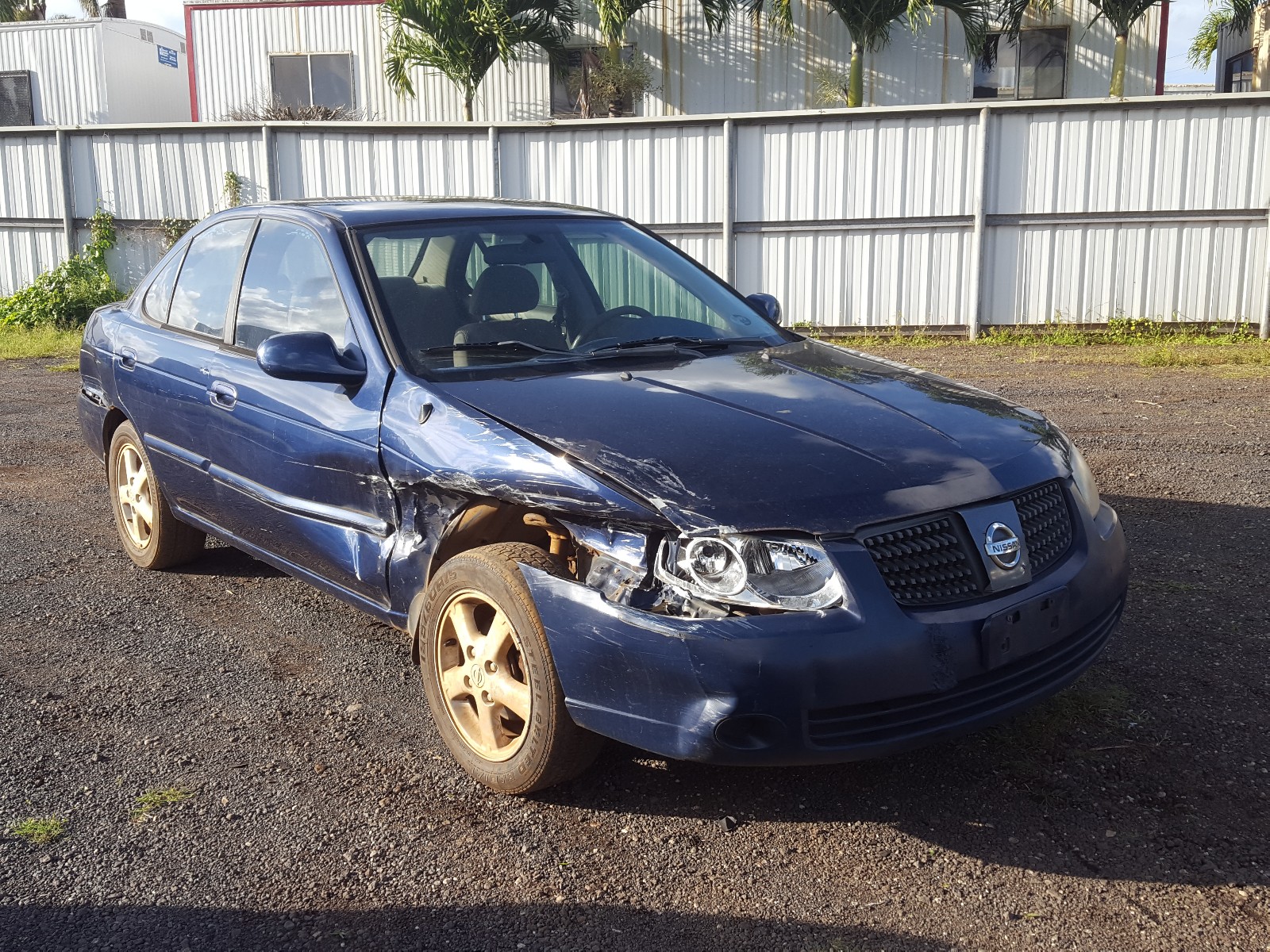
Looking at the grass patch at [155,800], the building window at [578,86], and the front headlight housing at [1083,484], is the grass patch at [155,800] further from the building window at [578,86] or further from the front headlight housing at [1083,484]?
the building window at [578,86]

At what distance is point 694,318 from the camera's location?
4.41 m

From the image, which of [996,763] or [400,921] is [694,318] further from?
[400,921]

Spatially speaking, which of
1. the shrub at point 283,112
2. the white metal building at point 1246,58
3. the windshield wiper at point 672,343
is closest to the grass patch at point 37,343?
the shrub at point 283,112

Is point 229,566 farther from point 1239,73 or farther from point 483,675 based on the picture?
point 1239,73

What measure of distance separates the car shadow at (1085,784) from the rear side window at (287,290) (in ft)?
5.94

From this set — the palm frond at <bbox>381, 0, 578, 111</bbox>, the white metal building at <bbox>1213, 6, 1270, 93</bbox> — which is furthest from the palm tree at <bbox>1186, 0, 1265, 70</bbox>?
the palm frond at <bbox>381, 0, 578, 111</bbox>

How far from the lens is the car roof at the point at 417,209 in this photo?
14.1ft

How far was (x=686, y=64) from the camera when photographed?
20.1 m

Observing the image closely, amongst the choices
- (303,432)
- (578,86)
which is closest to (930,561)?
(303,432)

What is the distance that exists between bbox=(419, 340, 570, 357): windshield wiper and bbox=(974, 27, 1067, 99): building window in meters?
18.0

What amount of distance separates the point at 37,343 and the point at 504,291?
11855 millimetres

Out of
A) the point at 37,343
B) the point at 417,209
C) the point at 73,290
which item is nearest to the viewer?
the point at 417,209

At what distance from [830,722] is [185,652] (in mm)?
2702

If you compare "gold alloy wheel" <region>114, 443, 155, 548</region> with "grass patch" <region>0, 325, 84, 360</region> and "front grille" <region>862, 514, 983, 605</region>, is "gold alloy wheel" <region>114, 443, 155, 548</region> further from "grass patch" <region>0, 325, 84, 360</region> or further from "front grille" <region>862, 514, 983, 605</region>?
"grass patch" <region>0, 325, 84, 360</region>
